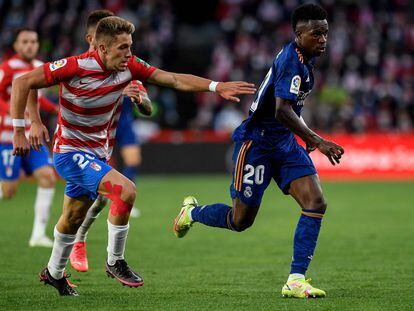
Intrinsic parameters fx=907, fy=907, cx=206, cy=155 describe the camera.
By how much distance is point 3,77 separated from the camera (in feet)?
37.1

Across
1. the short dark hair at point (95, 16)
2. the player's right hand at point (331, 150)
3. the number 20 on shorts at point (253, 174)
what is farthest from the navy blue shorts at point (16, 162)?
the player's right hand at point (331, 150)

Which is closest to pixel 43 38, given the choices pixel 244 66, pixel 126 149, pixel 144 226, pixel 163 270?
pixel 244 66

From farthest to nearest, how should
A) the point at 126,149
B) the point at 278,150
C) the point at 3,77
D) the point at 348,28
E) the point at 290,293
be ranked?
the point at 348,28 < the point at 126,149 < the point at 3,77 < the point at 278,150 < the point at 290,293

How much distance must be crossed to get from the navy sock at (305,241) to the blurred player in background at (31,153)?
4.54 metres

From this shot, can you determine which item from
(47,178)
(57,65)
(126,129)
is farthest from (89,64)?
(126,129)

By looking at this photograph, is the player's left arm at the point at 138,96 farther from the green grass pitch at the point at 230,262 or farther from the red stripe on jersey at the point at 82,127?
the green grass pitch at the point at 230,262

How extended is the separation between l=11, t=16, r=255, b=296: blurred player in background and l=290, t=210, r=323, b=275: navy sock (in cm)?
124

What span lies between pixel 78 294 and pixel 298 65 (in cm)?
267

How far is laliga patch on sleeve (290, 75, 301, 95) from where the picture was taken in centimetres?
744

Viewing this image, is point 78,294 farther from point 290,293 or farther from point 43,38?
point 43,38

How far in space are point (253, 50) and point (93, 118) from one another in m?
20.3

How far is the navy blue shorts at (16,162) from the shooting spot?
447 inches

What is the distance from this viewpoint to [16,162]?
38.0 feet

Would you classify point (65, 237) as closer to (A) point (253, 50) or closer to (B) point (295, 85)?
(B) point (295, 85)
